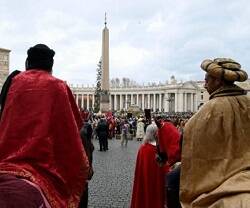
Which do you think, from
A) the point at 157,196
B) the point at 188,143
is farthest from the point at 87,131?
the point at 188,143

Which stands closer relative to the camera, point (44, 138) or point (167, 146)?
point (44, 138)

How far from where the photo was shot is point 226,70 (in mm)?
4172

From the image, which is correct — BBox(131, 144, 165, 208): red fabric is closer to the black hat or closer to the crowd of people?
the crowd of people

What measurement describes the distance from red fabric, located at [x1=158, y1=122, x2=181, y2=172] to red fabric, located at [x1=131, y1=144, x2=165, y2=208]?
21 cm

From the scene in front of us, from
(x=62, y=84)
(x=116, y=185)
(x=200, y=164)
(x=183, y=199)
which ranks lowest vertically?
(x=116, y=185)

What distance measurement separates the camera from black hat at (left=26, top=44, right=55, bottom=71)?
406 cm

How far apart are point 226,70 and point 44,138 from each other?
60.1 inches

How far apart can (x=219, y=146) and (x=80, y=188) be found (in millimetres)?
1031

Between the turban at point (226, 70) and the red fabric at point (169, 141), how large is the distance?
9.74 ft

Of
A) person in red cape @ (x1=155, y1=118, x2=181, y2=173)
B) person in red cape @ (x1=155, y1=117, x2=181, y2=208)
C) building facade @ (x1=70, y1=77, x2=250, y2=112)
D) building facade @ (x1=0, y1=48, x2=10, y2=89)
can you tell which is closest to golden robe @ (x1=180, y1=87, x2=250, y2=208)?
person in red cape @ (x1=155, y1=117, x2=181, y2=208)

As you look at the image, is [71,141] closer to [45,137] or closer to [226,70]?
[45,137]

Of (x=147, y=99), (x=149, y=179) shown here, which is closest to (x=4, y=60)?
(x=147, y=99)

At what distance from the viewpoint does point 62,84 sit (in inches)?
152

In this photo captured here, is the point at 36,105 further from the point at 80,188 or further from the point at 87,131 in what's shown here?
the point at 87,131
